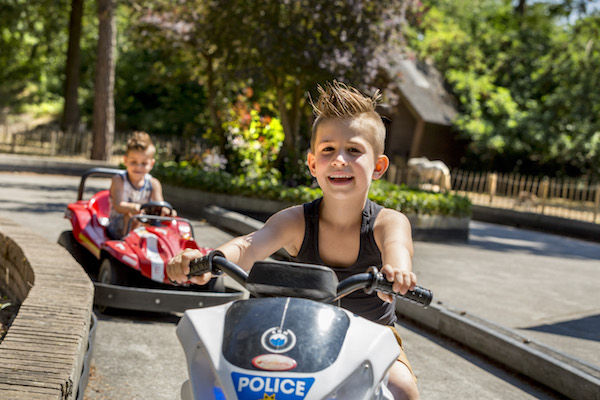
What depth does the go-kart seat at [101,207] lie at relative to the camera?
640 cm

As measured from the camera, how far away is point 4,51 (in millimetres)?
35844

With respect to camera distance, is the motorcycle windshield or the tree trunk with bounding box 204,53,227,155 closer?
the motorcycle windshield

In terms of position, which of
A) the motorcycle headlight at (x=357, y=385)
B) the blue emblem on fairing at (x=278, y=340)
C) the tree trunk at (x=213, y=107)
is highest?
the tree trunk at (x=213, y=107)

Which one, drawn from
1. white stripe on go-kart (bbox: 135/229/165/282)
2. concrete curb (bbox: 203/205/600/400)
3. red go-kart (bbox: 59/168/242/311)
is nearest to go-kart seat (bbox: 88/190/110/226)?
red go-kart (bbox: 59/168/242/311)

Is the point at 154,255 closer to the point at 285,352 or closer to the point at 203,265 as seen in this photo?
the point at 203,265

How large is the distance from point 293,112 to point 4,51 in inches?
999

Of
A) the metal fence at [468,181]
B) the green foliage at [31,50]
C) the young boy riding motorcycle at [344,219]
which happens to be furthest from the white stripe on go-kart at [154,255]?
the green foliage at [31,50]

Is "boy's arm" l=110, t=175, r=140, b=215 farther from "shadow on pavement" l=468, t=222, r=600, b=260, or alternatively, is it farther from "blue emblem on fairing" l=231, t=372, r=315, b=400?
"shadow on pavement" l=468, t=222, r=600, b=260

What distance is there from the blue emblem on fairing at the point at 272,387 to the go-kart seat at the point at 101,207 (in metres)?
4.96

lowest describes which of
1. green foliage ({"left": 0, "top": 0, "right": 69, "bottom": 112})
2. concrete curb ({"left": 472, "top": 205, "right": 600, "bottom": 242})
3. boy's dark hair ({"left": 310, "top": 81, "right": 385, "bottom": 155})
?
concrete curb ({"left": 472, "top": 205, "right": 600, "bottom": 242})

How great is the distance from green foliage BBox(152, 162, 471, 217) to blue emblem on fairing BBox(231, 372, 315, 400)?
34.8 feet

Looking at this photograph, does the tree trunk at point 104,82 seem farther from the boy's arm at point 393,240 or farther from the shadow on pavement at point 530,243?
the boy's arm at point 393,240

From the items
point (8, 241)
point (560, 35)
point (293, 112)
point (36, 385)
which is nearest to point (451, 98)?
point (560, 35)

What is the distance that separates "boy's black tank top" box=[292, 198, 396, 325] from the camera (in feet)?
8.84
